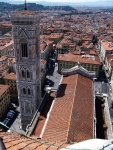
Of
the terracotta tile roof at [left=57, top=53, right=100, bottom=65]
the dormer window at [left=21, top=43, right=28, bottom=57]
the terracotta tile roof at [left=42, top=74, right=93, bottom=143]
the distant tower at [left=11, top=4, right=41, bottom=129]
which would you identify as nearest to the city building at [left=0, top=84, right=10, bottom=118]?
the distant tower at [left=11, top=4, right=41, bottom=129]

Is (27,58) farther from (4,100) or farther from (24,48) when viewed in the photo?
(4,100)

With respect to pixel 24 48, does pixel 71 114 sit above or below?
below

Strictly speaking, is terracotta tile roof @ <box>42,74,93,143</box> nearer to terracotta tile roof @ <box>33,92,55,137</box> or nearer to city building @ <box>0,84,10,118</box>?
terracotta tile roof @ <box>33,92,55,137</box>

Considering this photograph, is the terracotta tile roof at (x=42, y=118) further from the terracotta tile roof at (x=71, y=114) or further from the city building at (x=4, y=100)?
the city building at (x=4, y=100)

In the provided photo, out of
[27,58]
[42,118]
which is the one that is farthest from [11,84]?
[42,118]

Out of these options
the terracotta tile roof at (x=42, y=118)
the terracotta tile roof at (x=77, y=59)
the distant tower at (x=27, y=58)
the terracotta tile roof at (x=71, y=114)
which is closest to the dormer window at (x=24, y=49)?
the distant tower at (x=27, y=58)
